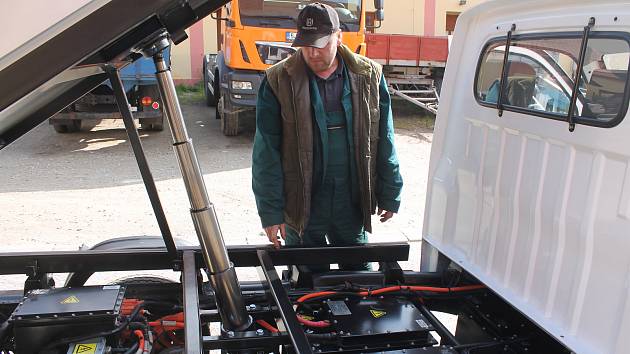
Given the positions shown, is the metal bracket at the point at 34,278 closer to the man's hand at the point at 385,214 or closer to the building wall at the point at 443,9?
the man's hand at the point at 385,214

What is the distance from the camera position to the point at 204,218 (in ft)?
6.66

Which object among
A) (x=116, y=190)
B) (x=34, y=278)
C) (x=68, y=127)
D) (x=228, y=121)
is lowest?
(x=116, y=190)

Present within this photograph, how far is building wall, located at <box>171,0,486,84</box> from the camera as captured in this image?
15.5 meters

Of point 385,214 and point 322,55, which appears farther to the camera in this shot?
point 385,214

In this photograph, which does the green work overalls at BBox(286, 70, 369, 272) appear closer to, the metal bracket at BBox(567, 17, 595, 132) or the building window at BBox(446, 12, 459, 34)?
the metal bracket at BBox(567, 17, 595, 132)

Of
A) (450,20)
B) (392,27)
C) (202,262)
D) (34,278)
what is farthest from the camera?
(450,20)

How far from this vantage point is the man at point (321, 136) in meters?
2.68

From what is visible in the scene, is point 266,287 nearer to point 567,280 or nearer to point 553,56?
point 567,280

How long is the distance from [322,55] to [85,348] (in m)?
1.66

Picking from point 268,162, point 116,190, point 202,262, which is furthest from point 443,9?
point 202,262

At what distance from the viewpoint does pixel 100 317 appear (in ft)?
6.46

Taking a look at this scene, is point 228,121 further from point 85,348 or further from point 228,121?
point 85,348

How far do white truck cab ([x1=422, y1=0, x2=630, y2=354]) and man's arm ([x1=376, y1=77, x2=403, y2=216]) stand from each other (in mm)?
305

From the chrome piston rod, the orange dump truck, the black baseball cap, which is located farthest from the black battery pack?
the orange dump truck
